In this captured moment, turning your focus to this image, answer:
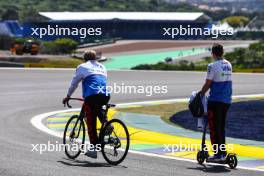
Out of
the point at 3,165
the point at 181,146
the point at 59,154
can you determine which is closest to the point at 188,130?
the point at 181,146

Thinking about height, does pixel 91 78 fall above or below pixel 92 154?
above

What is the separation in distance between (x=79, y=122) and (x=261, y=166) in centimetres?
317

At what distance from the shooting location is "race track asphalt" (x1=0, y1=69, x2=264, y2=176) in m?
11.5

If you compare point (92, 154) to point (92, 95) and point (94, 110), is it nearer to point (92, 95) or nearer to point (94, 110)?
point (94, 110)

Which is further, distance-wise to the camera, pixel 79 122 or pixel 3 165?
pixel 79 122

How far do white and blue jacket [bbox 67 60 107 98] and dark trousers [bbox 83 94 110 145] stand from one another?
83 mm

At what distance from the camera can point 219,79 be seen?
1188 cm

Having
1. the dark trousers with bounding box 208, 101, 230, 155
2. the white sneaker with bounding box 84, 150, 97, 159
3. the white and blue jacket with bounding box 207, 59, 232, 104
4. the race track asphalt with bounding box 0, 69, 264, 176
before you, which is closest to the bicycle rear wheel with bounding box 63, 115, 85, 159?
the race track asphalt with bounding box 0, 69, 264, 176

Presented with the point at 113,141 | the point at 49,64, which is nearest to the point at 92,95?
the point at 113,141

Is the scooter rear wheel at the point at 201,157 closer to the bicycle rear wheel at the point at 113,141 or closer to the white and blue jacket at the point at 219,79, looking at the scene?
the white and blue jacket at the point at 219,79

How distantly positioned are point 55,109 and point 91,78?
397 inches

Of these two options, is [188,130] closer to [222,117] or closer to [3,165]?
[222,117]

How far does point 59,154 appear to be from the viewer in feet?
43.2

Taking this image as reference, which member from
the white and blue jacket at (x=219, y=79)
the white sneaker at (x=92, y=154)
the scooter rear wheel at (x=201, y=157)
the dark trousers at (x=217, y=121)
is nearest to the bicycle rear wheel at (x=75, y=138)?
the white sneaker at (x=92, y=154)
